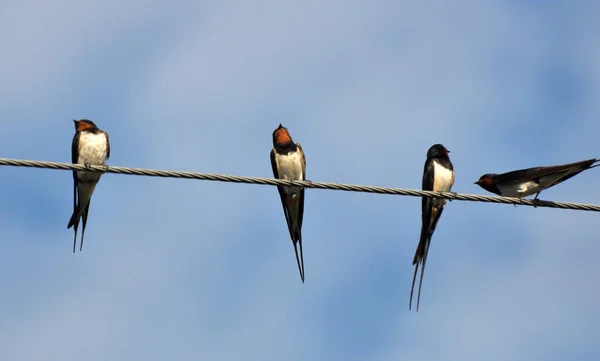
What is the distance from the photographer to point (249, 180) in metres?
6.29

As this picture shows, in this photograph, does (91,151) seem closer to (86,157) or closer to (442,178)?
(86,157)

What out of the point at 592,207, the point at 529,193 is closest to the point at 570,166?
the point at 529,193

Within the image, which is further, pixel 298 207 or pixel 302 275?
pixel 298 207

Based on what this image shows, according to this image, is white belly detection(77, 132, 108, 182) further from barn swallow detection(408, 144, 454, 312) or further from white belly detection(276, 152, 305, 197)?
barn swallow detection(408, 144, 454, 312)

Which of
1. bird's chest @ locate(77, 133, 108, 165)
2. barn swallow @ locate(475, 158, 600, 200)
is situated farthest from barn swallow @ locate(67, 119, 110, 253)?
barn swallow @ locate(475, 158, 600, 200)

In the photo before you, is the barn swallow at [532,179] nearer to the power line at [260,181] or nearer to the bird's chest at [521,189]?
the bird's chest at [521,189]

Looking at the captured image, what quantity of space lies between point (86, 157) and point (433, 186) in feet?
10.2

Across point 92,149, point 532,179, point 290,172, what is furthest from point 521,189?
point 92,149

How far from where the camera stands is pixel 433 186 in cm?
895

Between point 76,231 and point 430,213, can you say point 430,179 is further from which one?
point 76,231

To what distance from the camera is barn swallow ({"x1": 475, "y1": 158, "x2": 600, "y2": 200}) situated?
7863 mm

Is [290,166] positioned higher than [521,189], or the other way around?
[290,166]

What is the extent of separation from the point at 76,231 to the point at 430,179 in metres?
3.09

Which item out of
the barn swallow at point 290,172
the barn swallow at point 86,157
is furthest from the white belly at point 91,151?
the barn swallow at point 290,172
